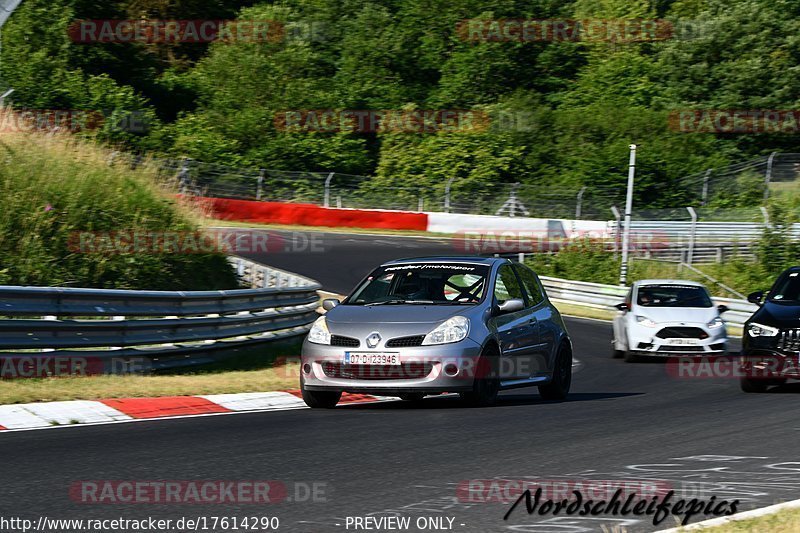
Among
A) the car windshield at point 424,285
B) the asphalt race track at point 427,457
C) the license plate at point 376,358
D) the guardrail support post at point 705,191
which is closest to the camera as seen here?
the asphalt race track at point 427,457

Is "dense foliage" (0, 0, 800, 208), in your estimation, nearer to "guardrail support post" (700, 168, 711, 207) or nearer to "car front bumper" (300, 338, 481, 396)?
"guardrail support post" (700, 168, 711, 207)

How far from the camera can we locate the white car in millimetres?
19016

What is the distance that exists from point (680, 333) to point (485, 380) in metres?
8.76

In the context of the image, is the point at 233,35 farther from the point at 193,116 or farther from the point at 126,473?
the point at 126,473

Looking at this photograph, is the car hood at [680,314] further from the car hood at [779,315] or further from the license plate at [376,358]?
the license plate at [376,358]

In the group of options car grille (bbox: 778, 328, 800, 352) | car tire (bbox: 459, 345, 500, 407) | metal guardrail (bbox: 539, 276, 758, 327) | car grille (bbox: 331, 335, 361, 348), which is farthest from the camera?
metal guardrail (bbox: 539, 276, 758, 327)

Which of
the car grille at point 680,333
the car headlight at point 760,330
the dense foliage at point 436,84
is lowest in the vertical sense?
the car grille at point 680,333

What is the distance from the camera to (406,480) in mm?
7211

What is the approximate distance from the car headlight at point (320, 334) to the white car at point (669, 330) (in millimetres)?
9232

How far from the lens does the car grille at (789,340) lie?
13.3 m

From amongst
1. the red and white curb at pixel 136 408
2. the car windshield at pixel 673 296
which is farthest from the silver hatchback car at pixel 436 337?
the car windshield at pixel 673 296

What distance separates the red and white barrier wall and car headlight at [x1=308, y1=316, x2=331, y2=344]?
31.1m

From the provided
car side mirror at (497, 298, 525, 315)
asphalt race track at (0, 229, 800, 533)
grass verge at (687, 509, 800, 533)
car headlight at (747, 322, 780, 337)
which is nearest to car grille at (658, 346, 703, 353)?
car headlight at (747, 322, 780, 337)

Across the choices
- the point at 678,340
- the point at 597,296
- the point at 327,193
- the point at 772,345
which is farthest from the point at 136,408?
the point at 327,193
